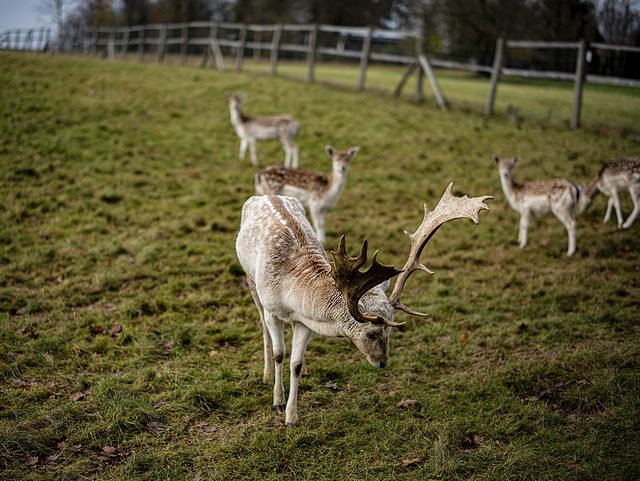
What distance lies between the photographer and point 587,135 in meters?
14.8

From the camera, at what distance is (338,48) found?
24.3 m

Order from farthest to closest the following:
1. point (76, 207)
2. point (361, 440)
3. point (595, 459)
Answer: point (76, 207), point (361, 440), point (595, 459)

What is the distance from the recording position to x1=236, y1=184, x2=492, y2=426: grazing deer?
387 centimetres

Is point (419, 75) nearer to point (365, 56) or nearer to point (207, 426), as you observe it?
point (365, 56)

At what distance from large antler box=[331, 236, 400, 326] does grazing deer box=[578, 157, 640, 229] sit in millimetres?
6596

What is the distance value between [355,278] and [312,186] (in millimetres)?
4977

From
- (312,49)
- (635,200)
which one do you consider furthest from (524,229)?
(312,49)

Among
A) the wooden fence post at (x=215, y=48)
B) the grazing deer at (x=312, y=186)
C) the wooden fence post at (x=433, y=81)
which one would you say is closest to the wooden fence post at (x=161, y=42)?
the wooden fence post at (x=215, y=48)

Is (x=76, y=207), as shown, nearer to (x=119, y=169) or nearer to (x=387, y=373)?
(x=119, y=169)

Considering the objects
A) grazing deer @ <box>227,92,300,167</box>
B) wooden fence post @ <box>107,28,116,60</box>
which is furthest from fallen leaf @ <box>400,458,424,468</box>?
wooden fence post @ <box>107,28,116,60</box>

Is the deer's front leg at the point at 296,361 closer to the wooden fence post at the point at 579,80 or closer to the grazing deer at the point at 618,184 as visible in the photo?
the grazing deer at the point at 618,184

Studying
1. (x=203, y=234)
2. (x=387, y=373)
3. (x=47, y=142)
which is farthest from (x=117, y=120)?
(x=387, y=373)

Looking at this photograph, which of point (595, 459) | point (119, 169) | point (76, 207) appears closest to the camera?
point (595, 459)

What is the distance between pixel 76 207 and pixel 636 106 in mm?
16465
